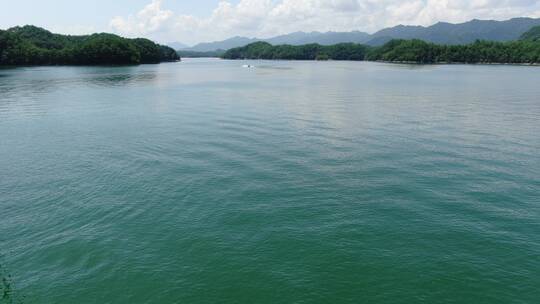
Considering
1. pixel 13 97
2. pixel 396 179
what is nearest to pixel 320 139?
pixel 396 179

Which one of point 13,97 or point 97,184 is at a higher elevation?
point 13,97

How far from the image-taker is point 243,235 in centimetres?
2945

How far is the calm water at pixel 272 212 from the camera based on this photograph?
23766 mm

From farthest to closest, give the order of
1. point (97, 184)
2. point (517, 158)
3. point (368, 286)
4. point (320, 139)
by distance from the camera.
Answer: point (320, 139)
point (517, 158)
point (97, 184)
point (368, 286)

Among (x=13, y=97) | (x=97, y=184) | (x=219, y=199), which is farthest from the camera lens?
(x=13, y=97)

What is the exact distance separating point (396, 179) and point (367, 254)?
1533 centimetres

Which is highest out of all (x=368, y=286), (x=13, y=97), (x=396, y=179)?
(x=13, y=97)

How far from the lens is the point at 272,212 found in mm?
33312

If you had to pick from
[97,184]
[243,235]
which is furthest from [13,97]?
[243,235]

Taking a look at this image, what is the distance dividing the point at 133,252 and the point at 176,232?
143 inches

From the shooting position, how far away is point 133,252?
27188 mm

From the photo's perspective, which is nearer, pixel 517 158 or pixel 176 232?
pixel 176 232

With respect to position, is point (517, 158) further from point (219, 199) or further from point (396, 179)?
point (219, 199)

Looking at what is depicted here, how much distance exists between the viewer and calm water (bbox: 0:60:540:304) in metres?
23.8
